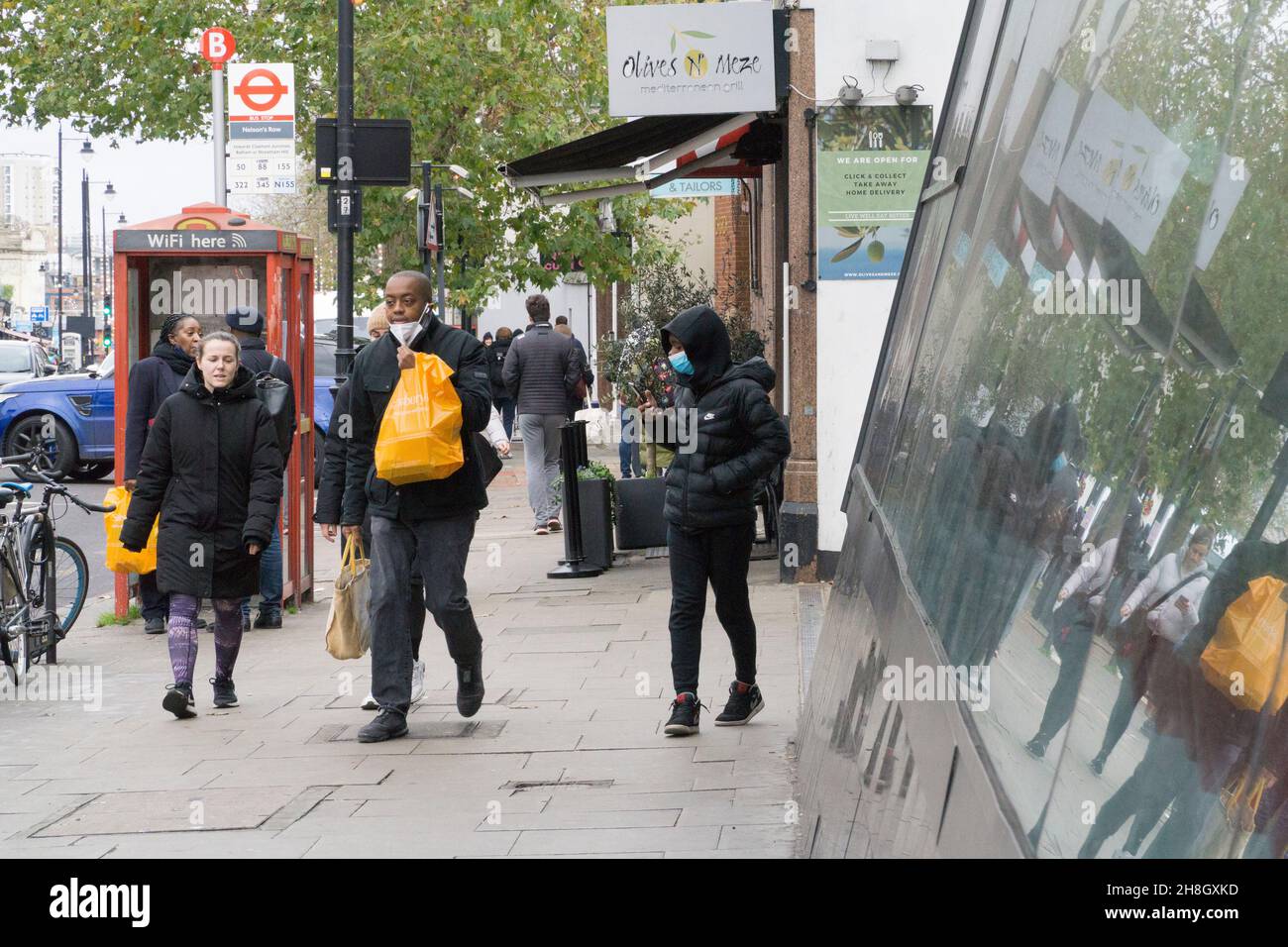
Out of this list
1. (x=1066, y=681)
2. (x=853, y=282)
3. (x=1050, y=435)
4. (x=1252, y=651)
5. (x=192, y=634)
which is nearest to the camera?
(x=1252, y=651)

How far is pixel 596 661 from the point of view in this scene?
881 cm

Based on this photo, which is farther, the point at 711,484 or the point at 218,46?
the point at 218,46

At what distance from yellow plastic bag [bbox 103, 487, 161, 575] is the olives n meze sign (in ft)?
12.9

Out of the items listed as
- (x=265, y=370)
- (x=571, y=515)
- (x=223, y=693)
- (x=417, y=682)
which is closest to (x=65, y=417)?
(x=571, y=515)

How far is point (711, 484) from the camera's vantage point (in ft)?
22.1

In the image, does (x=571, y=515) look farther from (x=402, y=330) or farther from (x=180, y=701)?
(x=402, y=330)

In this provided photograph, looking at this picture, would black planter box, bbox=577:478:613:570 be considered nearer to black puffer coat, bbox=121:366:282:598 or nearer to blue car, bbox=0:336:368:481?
black puffer coat, bbox=121:366:282:598

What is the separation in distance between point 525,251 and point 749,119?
13963 mm

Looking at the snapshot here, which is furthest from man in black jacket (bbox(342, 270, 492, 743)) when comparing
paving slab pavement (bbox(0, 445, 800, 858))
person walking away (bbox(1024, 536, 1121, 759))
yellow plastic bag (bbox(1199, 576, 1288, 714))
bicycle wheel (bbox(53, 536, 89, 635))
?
yellow plastic bag (bbox(1199, 576, 1288, 714))

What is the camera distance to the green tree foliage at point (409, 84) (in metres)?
23.8

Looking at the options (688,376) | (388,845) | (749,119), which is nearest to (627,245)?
(749,119)

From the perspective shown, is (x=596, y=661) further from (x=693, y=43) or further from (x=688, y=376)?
(x=693, y=43)

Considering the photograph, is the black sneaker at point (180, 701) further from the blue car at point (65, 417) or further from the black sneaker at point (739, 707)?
the blue car at point (65, 417)

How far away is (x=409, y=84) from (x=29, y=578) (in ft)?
54.6
